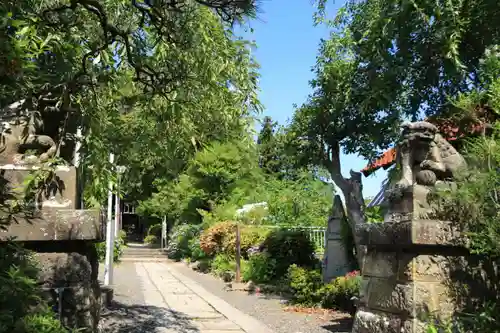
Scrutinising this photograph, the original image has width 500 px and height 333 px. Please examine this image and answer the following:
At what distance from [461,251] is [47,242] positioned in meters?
3.19

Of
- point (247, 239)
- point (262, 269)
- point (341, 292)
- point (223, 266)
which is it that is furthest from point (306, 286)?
point (223, 266)

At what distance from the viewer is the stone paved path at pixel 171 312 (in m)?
7.85

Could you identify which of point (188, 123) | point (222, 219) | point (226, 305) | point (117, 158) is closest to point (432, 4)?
point (188, 123)

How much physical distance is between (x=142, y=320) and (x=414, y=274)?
5.79m

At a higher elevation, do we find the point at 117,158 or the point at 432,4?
the point at 432,4

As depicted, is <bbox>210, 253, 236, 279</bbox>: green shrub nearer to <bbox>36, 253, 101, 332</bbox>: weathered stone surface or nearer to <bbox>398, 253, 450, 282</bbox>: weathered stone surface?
<bbox>36, 253, 101, 332</bbox>: weathered stone surface

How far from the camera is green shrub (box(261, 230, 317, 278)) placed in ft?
44.1

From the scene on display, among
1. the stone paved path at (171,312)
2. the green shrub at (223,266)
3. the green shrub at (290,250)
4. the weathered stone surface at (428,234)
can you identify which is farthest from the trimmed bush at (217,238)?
the weathered stone surface at (428,234)

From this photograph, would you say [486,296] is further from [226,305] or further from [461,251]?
[226,305]

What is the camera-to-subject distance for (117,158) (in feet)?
22.8

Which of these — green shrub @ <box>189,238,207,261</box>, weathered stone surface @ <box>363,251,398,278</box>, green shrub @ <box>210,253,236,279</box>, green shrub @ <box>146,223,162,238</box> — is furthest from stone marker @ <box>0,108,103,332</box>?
green shrub @ <box>146,223,162,238</box>

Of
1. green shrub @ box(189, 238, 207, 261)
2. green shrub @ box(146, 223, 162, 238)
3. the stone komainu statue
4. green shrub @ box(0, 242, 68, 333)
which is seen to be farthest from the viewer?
green shrub @ box(146, 223, 162, 238)

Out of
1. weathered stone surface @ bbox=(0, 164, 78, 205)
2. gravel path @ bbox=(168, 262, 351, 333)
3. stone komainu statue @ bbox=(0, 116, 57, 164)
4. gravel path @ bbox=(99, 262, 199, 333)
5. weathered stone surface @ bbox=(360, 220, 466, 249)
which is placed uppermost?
stone komainu statue @ bbox=(0, 116, 57, 164)

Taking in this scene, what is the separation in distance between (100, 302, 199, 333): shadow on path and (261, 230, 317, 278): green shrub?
4.60m
